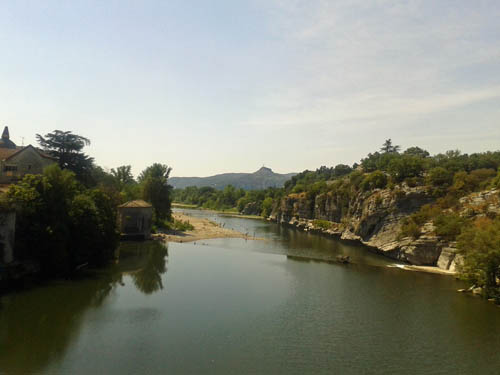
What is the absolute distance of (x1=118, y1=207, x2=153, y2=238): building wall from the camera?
69.0m

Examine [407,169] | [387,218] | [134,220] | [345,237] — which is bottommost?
[345,237]

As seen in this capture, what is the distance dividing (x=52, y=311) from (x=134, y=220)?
130 feet

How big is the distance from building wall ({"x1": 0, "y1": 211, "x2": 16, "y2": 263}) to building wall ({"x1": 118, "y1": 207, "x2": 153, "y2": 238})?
32.2 m

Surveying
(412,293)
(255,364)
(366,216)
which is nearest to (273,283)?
(412,293)

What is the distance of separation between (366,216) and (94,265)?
192ft

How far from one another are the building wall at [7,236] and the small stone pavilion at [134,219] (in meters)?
32.0

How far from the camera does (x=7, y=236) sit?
35.6m

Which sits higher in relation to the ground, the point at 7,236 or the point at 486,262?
the point at 486,262

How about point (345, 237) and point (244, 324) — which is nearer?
point (244, 324)

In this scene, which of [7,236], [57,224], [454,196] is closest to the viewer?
[7,236]

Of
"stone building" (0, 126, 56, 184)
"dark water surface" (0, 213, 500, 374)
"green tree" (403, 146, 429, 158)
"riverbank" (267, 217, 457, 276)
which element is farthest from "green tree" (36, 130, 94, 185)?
"green tree" (403, 146, 429, 158)

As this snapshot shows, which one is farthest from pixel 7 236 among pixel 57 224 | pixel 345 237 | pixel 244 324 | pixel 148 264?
pixel 345 237

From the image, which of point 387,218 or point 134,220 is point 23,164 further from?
point 387,218

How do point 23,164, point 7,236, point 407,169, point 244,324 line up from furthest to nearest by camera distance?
point 407,169 → point 23,164 → point 7,236 → point 244,324
